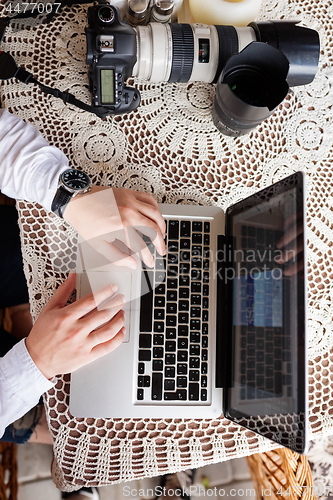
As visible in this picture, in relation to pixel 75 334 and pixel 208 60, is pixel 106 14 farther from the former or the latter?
pixel 75 334

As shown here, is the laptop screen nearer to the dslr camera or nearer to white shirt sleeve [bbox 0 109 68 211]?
the dslr camera

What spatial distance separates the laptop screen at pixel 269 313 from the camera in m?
0.54

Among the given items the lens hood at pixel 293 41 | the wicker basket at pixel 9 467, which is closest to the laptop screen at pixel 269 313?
the lens hood at pixel 293 41

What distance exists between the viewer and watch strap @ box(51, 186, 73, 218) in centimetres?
63

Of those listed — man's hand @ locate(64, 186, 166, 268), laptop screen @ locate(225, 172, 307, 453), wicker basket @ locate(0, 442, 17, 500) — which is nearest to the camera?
laptop screen @ locate(225, 172, 307, 453)

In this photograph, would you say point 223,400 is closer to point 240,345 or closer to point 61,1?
point 240,345

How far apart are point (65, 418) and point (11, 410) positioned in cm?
8

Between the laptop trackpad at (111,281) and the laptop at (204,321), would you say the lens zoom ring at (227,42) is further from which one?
the laptop trackpad at (111,281)

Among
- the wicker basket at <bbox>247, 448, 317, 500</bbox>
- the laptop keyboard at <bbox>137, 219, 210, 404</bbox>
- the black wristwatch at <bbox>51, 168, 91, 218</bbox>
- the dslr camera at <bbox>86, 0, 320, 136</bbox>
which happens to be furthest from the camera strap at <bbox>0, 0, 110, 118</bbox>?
the wicker basket at <bbox>247, 448, 317, 500</bbox>

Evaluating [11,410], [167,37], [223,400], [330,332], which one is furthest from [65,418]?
[167,37]

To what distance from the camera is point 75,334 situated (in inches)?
23.8

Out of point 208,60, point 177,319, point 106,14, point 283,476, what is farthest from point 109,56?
point 283,476

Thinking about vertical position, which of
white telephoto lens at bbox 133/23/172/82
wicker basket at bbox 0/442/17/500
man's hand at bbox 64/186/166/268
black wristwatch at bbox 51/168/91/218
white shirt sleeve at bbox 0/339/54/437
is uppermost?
white telephoto lens at bbox 133/23/172/82

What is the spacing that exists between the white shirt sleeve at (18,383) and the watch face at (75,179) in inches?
10.2
